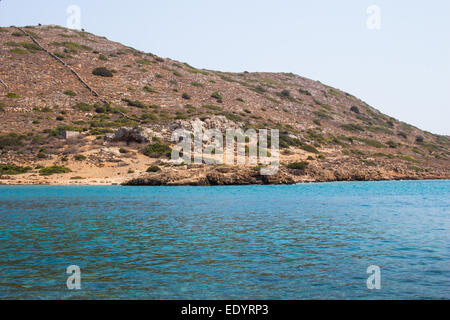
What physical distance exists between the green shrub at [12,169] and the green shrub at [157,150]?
1474 cm

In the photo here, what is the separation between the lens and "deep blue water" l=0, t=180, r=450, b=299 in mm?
9062

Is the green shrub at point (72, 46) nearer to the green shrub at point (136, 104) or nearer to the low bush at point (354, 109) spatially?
the green shrub at point (136, 104)

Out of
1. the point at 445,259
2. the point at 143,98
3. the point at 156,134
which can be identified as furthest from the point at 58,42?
the point at 445,259

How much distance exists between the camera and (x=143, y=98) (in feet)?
270

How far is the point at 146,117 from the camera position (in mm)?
70062

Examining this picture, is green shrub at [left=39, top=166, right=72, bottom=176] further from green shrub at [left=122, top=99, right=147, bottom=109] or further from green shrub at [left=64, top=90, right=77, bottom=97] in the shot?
green shrub at [left=64, top=90, right=77, bottom=97]

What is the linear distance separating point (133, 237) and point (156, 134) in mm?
47214

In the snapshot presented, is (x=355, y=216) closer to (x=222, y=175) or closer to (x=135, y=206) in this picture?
(x=135, y=206)

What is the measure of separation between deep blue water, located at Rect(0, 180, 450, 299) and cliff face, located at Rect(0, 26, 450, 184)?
25.3 metres

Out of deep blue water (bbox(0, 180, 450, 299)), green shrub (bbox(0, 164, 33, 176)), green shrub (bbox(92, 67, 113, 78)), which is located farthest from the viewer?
green shrub (bbox(92, 67, 113, 78))

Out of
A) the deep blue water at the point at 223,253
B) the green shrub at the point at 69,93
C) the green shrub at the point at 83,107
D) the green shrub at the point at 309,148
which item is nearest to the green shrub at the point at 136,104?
the green shrub at the point at 83,107

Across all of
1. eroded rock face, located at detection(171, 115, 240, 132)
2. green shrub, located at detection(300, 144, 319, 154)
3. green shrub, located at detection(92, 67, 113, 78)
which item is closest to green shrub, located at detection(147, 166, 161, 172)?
eroded rock face, located at detection(171, 115, 240, 132)

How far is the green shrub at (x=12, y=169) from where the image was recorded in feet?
161

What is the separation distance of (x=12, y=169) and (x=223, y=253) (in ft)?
148
